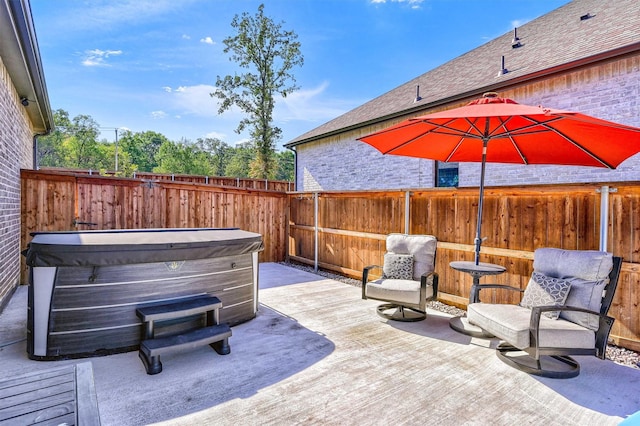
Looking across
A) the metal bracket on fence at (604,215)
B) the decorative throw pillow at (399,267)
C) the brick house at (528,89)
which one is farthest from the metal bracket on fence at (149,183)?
the metal bracket on fence at (604,215)

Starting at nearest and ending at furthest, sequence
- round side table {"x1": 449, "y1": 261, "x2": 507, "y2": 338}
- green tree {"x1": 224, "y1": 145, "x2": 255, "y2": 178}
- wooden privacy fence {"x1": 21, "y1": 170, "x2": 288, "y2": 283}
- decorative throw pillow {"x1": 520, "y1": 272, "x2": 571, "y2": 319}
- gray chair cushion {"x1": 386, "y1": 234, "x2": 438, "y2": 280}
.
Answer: decorative throw pillow {"x1": 520, "y1": 272, "x2": 571, "y2": 319} → round side table {"x1": 449, "y1": 261, "x2": 507, "y2": 338} → gray chair cushion {"x1": 386, "y1": 234, "x2": 438, "y2": 280} → wooden privacy fence {"x1": 21, "y1": 170, "x2": 288, "y2": 283} → green tree {"x1": 224, "y1": 145, "x2": 255, "y2": 178}

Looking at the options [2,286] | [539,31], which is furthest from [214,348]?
[539,31]

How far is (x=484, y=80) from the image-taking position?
666 centimetres

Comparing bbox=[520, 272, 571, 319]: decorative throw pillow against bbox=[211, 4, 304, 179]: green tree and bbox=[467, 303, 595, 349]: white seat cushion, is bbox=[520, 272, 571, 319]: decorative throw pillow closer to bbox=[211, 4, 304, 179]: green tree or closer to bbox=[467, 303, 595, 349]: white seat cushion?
bbox=[467, 303, 595, 349]: white seat cushion

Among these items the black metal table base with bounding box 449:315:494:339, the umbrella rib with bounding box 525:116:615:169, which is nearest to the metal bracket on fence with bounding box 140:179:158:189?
the black metal table base with bounding box 449:315:494:339

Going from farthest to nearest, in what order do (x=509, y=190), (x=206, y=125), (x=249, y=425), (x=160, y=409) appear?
(x=206, y=125)
(x=509, y=190)
(x=160, y=409)
(x=249, y=425)

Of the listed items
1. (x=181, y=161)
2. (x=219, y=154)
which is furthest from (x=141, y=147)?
(x=181, y=161)

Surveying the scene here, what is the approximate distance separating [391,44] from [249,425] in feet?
41.3

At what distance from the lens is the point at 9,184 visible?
A: 4656 mm

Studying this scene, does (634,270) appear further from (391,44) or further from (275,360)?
(391,44)

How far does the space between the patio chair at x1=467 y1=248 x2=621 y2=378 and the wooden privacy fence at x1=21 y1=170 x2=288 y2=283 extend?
5748 mm

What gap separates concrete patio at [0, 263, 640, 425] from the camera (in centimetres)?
226

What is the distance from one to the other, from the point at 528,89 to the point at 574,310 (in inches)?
189

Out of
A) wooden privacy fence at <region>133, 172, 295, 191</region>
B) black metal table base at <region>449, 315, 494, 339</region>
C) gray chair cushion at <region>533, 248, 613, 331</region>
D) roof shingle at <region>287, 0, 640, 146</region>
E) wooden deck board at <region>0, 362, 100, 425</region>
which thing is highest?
roof shingle at <region>287, 0, 640, 146</region>
